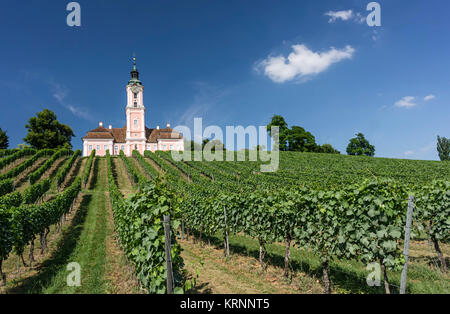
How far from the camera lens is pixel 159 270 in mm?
4586

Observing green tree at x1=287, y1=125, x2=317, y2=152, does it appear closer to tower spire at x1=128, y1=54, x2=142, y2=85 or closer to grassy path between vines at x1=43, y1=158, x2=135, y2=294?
tower spire at x1=128, y1=54, x2=142, y2=85

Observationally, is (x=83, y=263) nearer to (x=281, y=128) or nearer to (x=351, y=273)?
(x=351, y=273)

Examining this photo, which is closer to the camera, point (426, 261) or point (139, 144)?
point (426, 261)

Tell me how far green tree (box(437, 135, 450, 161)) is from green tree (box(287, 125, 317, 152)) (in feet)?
140

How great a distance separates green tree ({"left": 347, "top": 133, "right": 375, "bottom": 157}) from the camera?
7694cm

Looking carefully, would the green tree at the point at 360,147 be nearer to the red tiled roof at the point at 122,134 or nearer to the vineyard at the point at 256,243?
the red tiled roof at the point at 122,134

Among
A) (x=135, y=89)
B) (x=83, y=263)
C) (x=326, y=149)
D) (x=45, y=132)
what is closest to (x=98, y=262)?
(x=83, y=263)

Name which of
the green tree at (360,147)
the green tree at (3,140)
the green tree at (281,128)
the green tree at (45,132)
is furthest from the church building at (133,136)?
the green tree at (360,147)

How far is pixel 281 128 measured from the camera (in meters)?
70.6
